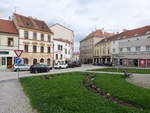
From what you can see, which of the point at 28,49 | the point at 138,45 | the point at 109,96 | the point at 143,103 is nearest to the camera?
the point at 143,103

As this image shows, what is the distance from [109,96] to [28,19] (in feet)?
121

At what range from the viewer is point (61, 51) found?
48094 millimetres

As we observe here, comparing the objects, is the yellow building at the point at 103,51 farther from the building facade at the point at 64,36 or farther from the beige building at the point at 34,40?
the beige building at the point at 34,40

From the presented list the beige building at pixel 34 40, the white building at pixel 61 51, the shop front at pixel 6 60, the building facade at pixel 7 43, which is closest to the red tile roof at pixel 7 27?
the building facade at pixel 7 43

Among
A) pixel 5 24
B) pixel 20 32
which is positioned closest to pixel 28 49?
pixel 20 32

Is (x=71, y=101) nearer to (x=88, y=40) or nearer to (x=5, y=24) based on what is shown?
(x=5, y=24)

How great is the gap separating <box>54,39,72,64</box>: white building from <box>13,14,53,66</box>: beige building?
195 inches

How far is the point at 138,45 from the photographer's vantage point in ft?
139

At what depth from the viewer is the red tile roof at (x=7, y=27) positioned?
31.9 metres

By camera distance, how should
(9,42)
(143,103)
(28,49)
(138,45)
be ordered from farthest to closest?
(138,45) < (28,49) < (9,42) < (143,103)

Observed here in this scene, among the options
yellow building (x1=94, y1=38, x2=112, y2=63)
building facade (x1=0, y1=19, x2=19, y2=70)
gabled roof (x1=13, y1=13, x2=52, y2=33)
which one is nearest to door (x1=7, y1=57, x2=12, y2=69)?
building facade (x1=0, y1=19, x2=19, y2=70)

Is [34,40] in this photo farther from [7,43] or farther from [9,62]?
[9,62]

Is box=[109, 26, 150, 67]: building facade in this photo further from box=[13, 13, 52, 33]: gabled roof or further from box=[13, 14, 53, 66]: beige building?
box=[13, 13, 52, 33]: gabled roof

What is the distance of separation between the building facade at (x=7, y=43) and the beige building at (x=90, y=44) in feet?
142
